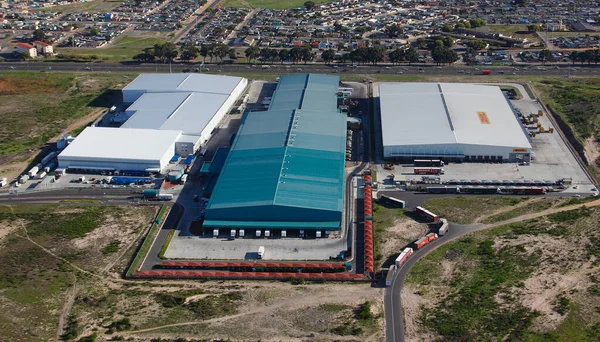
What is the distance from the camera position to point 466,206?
73.7 meters

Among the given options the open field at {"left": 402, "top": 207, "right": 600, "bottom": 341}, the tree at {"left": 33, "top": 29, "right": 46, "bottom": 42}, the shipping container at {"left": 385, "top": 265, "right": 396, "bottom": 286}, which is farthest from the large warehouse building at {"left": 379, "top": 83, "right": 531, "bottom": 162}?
the tree at {"left": 33, "top": 29, "right": 46, "bottom": 42}

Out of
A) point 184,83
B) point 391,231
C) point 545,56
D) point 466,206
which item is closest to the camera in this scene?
point 391,231

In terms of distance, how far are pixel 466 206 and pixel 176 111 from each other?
44.1 metres

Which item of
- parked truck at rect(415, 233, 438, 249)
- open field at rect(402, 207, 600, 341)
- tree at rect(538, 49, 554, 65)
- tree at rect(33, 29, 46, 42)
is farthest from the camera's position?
tree at rect(33, 29, 46, 42)

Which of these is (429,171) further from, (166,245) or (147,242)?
(147,242)

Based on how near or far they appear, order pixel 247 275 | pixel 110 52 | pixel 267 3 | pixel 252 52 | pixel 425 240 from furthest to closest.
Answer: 1. pixel 267 3
2. pixel 110 52
3. pixel 252 52
4. pixel 425 240
5. pixel 247 275

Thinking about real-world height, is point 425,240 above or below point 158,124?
below

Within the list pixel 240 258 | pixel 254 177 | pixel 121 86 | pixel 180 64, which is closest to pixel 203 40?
pixel 180 64

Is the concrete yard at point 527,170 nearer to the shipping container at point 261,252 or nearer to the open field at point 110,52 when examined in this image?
the shipping container at point 261,252

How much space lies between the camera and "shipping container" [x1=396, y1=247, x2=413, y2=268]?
62219 mm

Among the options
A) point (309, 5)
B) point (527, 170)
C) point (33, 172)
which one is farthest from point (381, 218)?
point (309, 5)

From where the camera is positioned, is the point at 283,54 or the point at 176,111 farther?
the point at 283,54

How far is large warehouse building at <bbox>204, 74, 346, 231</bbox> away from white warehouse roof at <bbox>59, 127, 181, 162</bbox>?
9.36m

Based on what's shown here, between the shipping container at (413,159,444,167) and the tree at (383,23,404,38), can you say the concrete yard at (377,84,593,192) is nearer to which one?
the shipping container at (413,159,444,167)
